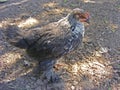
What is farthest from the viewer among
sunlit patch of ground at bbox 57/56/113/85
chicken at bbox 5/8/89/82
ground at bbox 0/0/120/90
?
sunlit patch of ground at bbox 57/56/113/85

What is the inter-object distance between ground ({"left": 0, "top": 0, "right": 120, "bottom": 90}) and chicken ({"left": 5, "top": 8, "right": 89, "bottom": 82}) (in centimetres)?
45

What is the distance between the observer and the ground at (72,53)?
4.66m

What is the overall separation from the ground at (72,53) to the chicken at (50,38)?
45 centimetres

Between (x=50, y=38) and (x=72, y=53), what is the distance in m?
1.08

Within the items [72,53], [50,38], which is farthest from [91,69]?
[50,38]

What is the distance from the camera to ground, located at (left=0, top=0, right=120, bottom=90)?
4.66m

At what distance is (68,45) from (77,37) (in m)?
0.18

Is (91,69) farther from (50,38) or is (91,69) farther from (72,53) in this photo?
(50,38)

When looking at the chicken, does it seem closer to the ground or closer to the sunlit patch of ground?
the ground

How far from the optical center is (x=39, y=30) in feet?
14.3

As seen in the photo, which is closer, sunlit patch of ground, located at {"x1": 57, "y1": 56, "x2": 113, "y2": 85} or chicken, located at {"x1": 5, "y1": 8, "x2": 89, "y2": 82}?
chicken, located at {"x1": 5, "y1": 8, "x2": 89, "y2": 82}

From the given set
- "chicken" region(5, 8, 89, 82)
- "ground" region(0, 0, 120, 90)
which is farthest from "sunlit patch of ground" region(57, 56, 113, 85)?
"chicken" region(5, 8, 89, 82)

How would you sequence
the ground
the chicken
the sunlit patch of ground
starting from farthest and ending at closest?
the sunlit patch of ground → the ground → the chicken

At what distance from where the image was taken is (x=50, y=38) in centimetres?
422
